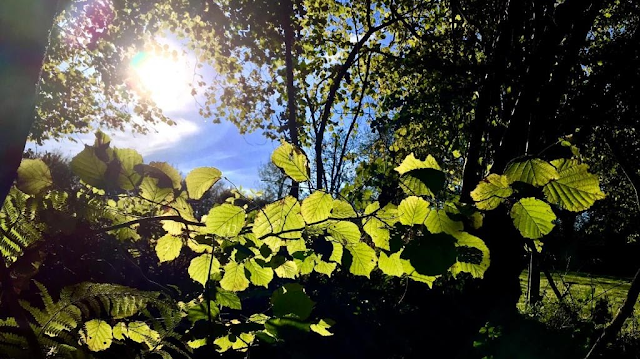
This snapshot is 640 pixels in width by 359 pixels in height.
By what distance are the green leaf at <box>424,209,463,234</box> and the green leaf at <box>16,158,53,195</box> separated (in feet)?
2.74

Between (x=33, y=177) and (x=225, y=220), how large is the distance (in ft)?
1.38

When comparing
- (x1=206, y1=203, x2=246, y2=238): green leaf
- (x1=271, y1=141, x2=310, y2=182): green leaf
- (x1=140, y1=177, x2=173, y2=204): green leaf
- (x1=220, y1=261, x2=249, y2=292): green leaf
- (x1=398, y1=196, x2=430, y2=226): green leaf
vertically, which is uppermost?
(x1=271, y1=141, x2=310, y2=182): green leaf

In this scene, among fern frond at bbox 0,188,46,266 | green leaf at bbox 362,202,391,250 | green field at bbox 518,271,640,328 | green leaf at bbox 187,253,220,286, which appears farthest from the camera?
green field at bbox 518,271,640,328

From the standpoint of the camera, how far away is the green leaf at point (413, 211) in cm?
70

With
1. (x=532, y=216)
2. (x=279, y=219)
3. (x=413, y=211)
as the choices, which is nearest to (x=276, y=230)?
(x=279, y=219)

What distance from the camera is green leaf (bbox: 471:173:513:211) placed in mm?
675

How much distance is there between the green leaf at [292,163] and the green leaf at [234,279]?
1.44ft

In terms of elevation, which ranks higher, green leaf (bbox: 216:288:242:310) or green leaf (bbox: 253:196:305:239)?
green leaf (bbox: 253:196:305:239)

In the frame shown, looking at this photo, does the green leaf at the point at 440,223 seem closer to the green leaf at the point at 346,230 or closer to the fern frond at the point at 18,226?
the green leaf at the point at 346,230

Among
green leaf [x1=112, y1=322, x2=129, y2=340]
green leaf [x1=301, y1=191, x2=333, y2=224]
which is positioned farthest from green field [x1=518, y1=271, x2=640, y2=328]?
green leaf [x1=112, y1=322, x2=129, y2=340]

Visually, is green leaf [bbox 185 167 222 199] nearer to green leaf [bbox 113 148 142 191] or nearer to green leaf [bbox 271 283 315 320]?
green leaf [bbox 113 148 142 191]

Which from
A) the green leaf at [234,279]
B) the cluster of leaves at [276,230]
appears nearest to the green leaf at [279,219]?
the cluster of leaves at [276,230]

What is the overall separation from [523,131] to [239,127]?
26.0 feet

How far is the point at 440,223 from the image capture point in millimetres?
693
